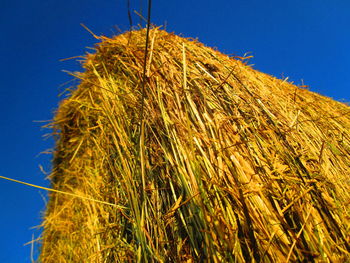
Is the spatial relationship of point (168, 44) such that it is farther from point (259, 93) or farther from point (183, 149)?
point (183, 149)

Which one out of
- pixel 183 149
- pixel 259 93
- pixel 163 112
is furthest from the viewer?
pixel 259 93

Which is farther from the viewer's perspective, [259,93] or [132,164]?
[259,93]

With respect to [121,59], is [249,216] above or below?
below

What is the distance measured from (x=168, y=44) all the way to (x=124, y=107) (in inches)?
18.3

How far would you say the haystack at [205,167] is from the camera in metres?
0.81

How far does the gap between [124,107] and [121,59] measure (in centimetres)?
32

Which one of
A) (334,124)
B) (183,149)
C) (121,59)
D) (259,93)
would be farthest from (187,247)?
(334,124)

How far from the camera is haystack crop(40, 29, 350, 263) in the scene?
0.81 m

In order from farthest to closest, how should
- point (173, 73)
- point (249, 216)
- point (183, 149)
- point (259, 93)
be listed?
1. point (259, 93)
2. point (173, 73)
3. point (183, 149)
4. point (249, 216)

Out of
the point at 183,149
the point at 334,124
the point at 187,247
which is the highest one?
the point at 334,124

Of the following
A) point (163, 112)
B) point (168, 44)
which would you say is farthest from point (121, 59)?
point (163, 112)

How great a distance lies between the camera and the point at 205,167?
901 mm

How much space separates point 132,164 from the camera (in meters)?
1.11

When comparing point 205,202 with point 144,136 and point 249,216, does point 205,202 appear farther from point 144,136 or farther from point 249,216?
point 144,136
